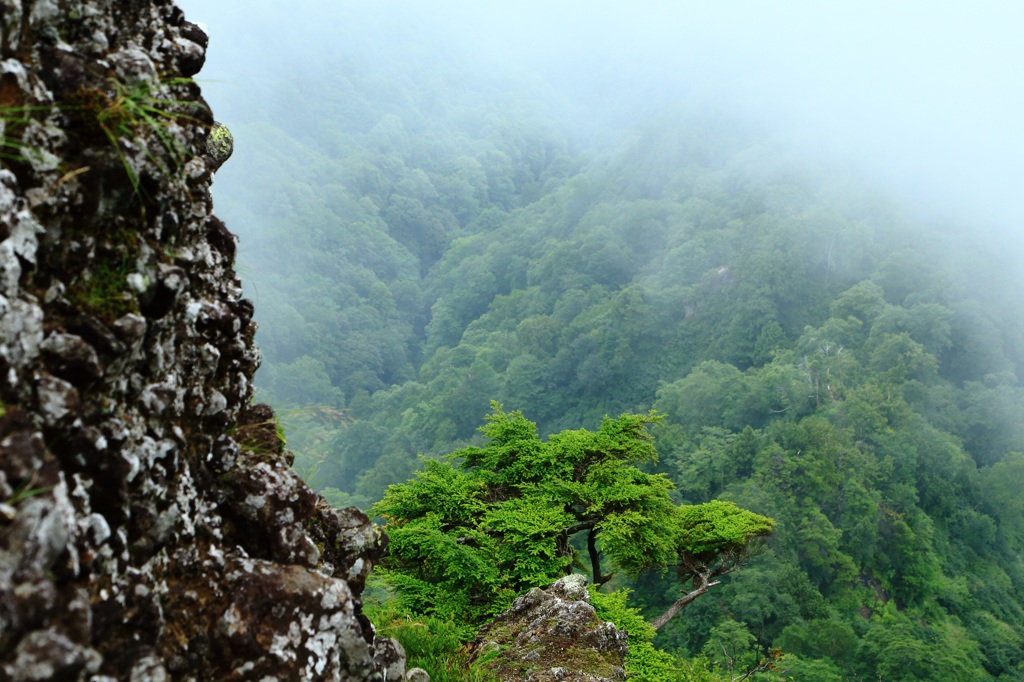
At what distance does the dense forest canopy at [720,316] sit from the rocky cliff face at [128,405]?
2.40 ft

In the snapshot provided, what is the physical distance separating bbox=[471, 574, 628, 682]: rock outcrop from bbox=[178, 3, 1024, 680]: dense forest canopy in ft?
8.30

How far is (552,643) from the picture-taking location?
24.8ft

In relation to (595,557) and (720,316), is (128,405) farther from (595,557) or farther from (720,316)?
(720,316)

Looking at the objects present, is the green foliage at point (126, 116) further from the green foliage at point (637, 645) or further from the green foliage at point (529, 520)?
the green foliage at point (637, 645)

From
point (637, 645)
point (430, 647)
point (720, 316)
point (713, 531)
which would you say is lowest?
point (430, 647)

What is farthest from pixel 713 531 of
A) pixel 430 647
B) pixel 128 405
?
pixel 128 405

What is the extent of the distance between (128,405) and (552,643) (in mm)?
5626

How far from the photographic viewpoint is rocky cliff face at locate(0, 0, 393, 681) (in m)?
2.32

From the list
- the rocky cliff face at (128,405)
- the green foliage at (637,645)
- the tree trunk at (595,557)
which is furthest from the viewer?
the tree trunk at (595,557)

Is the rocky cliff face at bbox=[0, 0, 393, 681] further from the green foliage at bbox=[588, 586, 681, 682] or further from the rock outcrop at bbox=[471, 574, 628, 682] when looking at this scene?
the green foliage at bbox=[588, 586, 681, 682]

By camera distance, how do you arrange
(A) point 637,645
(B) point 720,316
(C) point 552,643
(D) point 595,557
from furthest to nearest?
(B) point 720,316, (D) point 595,557, (A) point 637,645, (C) point 552,643

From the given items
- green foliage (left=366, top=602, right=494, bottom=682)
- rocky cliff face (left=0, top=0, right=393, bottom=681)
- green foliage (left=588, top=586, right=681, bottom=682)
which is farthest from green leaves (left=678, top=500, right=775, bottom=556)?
rocky cliff face (left=0, top=0, right=393, bottom=681)

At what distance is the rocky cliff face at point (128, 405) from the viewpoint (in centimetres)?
232

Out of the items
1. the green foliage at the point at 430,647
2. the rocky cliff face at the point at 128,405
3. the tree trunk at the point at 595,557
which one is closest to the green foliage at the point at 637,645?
the tree trunk at the point at 595,557
